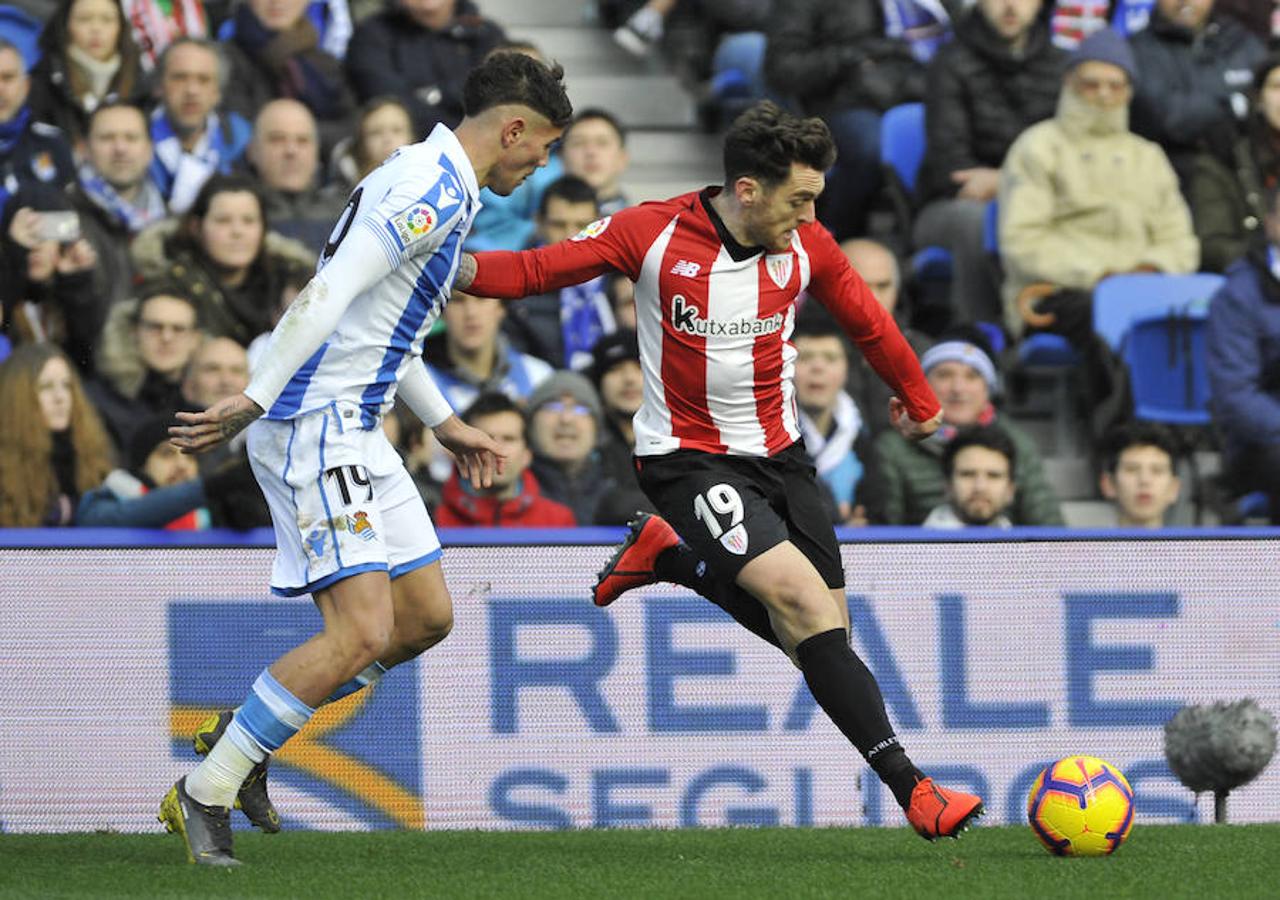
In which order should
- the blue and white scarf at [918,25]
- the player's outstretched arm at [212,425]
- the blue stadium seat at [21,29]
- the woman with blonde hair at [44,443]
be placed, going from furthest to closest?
the blue and white scarf at [918,25], the blue stadium seat at [21,29], the woman with blonde hair at [44,443], the player's outstretched arm at [212,425]

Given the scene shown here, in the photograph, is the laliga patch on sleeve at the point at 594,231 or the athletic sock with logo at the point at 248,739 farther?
the laliga patch on sleeve at the point at 594,231

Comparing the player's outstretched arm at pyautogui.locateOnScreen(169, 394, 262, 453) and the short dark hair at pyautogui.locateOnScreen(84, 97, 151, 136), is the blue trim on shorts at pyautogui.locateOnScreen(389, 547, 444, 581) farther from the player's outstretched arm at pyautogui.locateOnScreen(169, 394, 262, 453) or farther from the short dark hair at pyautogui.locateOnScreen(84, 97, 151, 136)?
the short dark hair at pyautogui.locateOnScreen(84, 97, 151, 136)

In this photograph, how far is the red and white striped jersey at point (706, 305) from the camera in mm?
6488

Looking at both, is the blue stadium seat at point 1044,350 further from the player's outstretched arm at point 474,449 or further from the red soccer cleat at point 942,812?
the red soccer cleat at point 942,812

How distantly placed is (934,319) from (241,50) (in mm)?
3684

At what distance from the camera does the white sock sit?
6031 millimetres

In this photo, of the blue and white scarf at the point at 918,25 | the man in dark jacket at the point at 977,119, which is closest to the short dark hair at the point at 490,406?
the man in dark jacket at the point at 977,119

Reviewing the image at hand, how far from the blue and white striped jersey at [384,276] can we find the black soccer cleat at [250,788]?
97cm

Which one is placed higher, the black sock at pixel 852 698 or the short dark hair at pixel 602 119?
the short dark hair at pixel 602 119

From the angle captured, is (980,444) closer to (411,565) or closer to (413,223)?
(411,565)

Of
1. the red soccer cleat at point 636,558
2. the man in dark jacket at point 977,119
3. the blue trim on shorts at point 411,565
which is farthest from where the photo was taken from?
the man in dark jacket at point 977,119

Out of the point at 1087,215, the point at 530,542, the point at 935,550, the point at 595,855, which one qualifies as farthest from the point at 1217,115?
the point at 595,855

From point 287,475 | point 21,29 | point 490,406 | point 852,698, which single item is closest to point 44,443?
point 490,406

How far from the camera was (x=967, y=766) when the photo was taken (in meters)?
7.84
